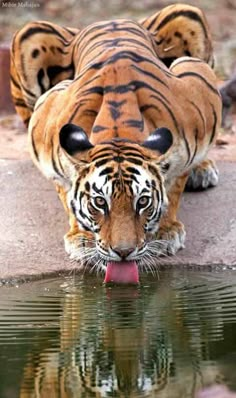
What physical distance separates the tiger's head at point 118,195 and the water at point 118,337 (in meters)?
0.22

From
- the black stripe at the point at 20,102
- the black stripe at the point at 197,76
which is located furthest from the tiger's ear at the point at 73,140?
the black stripe at the point at 20,102

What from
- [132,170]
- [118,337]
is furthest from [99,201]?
[118,337]

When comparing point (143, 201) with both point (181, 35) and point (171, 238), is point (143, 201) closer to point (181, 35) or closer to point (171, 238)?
point (171, 238)

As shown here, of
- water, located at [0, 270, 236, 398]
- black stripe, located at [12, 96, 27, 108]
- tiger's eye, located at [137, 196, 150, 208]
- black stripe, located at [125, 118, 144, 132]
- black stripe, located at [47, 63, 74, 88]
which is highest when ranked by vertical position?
black stripe, located at [47, 63, 74, 88]

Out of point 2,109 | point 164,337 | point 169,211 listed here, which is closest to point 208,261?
point 169,211

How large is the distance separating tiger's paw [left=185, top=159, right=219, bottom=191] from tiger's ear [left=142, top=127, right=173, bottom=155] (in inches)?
52.3

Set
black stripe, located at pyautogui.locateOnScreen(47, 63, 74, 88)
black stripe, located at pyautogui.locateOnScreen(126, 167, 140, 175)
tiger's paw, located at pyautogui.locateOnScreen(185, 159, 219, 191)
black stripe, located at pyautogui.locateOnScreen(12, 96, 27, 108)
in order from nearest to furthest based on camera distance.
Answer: black stripe, located at pyautogui.locateOnScreen(126, 167, 140, 175)
tiger's paw, located at pyautogui.locateOnScreen(185, 159, 219, 191)
black stripe, located at pyautogui.locateOnScreen(47, 63, 74, 88)
black stripe, located at pyautogui.locateOnScreen(12, 96, 27, 108)

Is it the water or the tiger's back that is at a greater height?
the tiger's back

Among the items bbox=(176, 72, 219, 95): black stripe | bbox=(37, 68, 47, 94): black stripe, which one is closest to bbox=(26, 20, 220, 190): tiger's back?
bbox=(176, 72, 219, 95): black stripe

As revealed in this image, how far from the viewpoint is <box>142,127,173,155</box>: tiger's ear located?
7.23 metres

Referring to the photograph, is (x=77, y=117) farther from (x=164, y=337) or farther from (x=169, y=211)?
(x=164, y=337)

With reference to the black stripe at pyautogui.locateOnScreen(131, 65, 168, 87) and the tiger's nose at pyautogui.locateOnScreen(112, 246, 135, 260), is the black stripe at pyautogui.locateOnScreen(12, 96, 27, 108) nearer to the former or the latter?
the black stripe at pyautogui.locateOnScreen(131, 65, 168, 87)

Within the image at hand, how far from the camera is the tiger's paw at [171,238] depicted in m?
7.55

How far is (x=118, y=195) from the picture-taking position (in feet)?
22.5
